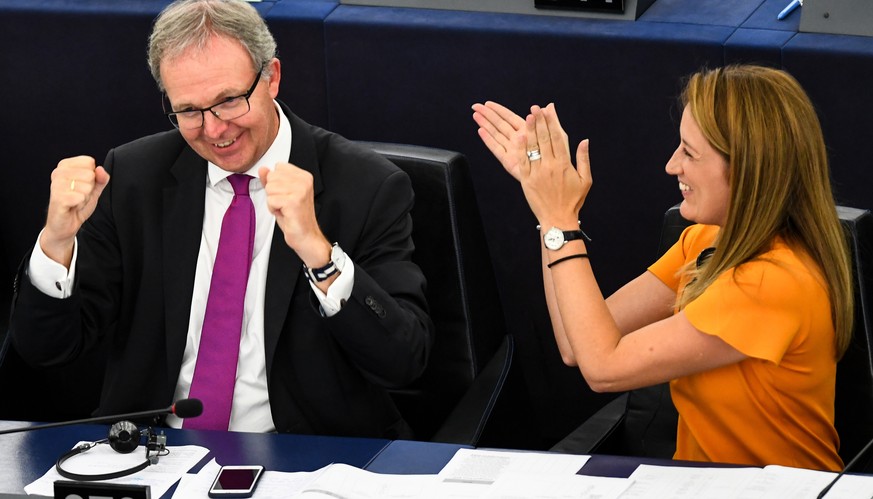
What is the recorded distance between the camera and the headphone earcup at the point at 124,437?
2191 millimetres

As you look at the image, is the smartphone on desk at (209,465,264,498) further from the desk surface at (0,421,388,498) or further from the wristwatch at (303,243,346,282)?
the wristwatch at (303,243,346,282)

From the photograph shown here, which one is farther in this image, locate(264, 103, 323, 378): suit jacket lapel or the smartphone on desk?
locate(264, 103, 323, 378): suit jacket lapel

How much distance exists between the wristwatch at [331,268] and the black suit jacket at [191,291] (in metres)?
0.11

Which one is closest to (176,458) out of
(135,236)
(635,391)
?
(135,236)

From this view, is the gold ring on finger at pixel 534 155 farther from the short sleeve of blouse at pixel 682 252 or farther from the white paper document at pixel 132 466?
the white paper document at pixel 132 466

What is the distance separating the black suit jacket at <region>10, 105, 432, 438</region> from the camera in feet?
8.20

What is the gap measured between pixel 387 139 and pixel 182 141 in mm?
847

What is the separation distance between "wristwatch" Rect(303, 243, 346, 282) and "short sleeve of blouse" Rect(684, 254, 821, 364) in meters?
0.64

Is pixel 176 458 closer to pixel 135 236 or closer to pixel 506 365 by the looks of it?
pixel 135 236

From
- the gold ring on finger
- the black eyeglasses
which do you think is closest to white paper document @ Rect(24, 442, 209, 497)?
the black eyeglasses

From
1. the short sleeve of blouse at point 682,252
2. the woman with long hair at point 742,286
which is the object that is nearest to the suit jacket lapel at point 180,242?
the woman with long hair at point 742,286

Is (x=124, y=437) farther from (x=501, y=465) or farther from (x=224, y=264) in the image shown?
(x=501, y=465)

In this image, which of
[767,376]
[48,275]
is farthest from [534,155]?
[48,275]

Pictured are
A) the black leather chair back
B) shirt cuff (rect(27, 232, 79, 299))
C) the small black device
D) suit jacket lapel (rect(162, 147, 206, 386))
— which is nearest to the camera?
shirt cuff (rect(27, 232, 79, 299))
